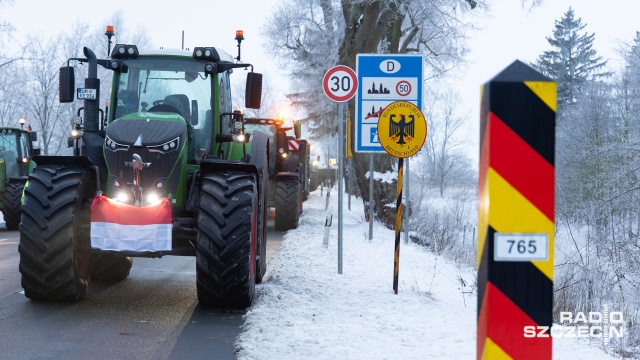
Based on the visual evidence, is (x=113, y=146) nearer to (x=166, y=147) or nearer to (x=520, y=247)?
(x=166, y=147)

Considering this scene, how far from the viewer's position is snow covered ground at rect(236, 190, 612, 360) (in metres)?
5.79

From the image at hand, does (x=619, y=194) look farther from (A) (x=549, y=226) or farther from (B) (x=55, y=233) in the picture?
(A) (x=549, y=226)

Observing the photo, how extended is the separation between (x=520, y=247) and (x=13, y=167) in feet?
58.8

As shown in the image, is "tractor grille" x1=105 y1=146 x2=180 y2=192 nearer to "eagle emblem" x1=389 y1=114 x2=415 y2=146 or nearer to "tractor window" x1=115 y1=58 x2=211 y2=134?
"tractor window" x1=115 y1=58 x2=211 y2=134

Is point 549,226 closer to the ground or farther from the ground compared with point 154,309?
farther from the ground

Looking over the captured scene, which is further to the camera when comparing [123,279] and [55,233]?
[123,279]

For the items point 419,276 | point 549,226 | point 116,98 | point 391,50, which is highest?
point 391,50

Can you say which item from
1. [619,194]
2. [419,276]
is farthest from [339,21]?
[419,276]

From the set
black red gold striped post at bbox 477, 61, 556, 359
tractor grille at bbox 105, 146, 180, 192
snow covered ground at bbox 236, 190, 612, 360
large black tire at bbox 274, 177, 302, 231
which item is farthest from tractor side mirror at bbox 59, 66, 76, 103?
large black tire at bbox 274, 177, 302, 231

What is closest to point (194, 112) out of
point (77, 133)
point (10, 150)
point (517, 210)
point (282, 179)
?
point (77, 133)

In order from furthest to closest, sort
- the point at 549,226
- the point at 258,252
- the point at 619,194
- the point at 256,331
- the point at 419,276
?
the point at 619,194, the point at 419,276, the point at 258,252, the point at 256,331, the point at 549,226

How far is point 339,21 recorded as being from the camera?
1022 inches

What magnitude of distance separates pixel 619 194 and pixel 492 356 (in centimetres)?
1756

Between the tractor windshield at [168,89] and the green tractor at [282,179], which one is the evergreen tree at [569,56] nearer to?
the green tractor at [282,179]
